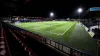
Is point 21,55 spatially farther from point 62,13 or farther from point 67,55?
point 62,13

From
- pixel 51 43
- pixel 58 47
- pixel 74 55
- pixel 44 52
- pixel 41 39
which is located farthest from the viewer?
pixel 41 39

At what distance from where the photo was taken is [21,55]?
842 centimetres

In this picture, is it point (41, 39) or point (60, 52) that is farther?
point (41, 39)

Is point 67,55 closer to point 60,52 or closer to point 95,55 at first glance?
point 60,52

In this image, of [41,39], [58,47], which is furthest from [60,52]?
[41,39]

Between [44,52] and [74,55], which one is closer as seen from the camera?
[74,55]

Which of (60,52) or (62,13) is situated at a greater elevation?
(62,13)

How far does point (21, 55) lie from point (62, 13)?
8308 cm

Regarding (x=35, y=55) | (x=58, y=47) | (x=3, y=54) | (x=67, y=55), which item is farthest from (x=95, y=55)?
(x=3, y=54)

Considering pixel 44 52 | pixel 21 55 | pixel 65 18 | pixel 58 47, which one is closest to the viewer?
pixel 21 55

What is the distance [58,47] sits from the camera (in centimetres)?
988

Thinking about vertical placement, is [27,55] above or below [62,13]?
below

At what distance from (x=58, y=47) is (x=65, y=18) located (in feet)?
308

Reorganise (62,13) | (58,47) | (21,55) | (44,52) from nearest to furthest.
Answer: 1. (21,55)
2. (44,52)
3. (58,47)
4. (62,13)
